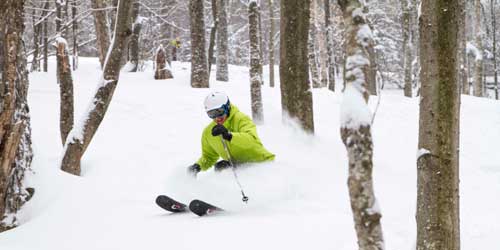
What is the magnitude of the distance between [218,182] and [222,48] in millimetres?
11077

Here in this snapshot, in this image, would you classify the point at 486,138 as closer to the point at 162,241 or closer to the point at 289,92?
the point at 289,92

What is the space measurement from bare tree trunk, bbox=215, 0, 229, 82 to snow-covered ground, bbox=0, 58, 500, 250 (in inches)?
123

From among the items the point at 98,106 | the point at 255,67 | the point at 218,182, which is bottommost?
the point at 218,182

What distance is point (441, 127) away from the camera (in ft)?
10.3

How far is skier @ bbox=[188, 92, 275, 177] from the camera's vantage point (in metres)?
5.45

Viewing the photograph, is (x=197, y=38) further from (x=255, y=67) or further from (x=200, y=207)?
(x=200, y=207)

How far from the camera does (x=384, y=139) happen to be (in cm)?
1029

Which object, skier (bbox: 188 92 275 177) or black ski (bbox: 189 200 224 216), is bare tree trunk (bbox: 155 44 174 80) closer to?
skier (bbox: 188 92 275 177)

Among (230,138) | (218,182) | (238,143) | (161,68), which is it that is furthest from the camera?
(161,68)

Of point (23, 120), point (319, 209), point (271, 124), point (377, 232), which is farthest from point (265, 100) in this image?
point (377, 232)

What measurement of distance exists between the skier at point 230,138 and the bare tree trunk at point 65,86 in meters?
2.52

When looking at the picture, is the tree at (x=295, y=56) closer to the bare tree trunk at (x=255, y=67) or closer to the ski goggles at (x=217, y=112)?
the bare tree trunk at (x=255, y=67)

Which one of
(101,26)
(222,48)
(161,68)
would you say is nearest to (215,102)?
(101,26)

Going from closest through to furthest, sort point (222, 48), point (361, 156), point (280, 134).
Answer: point (361, 156), point (280, 134), point (222, 48)
